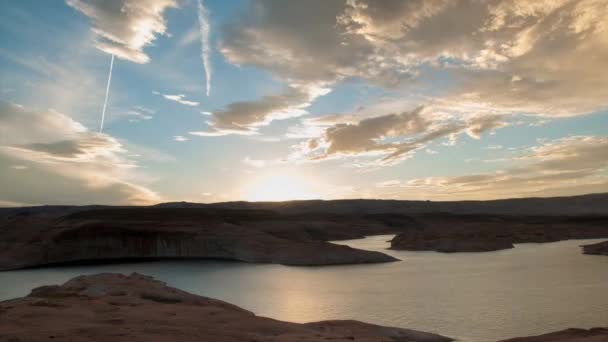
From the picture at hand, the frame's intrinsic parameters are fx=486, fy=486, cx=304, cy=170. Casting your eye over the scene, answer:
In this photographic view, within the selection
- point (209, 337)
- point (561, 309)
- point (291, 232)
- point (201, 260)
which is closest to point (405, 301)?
point (561, 309)

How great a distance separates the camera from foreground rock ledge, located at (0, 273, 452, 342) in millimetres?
10569

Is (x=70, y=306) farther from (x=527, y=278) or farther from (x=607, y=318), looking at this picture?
(x=527, y=278)

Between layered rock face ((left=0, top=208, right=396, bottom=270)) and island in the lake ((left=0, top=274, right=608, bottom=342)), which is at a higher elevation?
layered rock face ((left=0, top=208, right=396, bottom=270))

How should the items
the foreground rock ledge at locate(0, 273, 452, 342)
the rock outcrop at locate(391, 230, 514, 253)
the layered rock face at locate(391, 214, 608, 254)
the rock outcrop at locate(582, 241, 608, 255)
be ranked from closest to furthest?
the foreground rock ledge at locate(0, 273, 452, 342) → the rock outcrop at locate(582, 241, 608, 255) → the rock outcrop at locate(391, 230, 514, 253) → the layered rock face at locate(391, 214, 608, 254)

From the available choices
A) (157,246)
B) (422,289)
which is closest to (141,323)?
(422,289)

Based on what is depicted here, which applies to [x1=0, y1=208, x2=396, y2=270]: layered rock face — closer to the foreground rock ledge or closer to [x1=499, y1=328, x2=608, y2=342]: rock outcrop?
the foreground rock ledge

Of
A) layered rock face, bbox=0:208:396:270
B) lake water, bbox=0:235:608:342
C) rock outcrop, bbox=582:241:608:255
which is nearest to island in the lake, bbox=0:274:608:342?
lake water, bbox=0:235:608:342

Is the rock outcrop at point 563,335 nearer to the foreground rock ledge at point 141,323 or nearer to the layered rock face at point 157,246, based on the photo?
the foreground rock ledge at point 141,323

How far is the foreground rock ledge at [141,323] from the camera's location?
34.7ft

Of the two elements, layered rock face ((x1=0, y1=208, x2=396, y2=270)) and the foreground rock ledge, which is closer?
the foreground rock ledge

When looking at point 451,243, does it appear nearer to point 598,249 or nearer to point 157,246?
point 598,249

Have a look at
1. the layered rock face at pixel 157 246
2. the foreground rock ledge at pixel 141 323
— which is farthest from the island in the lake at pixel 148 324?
the layered rock face at pixel 157 246

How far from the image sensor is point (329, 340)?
12.6m

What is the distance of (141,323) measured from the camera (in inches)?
481
